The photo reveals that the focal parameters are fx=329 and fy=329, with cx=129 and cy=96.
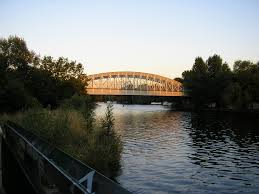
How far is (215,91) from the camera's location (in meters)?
105

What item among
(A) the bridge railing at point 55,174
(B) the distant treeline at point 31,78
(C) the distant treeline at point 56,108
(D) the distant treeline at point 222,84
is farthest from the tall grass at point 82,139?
(D) the distant treeline at point 222,84

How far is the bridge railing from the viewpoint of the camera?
605 cm

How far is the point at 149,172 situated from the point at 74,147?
16.0ft

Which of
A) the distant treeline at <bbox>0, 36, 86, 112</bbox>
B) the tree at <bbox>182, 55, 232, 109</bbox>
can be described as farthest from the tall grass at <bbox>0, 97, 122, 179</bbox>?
the tree at <bbox>182, 55, 232, 109</bbox>

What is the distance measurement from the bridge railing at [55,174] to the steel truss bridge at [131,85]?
329ft

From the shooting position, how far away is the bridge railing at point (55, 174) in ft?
19.8

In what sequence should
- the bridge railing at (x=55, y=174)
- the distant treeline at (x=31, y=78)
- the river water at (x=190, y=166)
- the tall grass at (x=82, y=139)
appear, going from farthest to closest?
the distant treeline at (x=31, y=78), the tall grass at (x=82, y=139), the river water at (x=190, y=166), the bridge railing at (x=55, y=174)

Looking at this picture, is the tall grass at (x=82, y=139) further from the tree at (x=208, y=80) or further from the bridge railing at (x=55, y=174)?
the tree at (x=208, y=80)

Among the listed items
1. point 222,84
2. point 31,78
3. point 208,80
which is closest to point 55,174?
point 31,78

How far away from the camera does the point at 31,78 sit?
58562 mm

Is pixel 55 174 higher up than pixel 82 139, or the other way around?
pixel 55 174

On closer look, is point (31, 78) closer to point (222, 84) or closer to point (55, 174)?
point (55, 174)

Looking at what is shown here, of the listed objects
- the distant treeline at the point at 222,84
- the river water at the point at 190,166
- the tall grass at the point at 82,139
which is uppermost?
the distant treeline at the point at 222,84

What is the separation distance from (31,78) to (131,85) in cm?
7812
